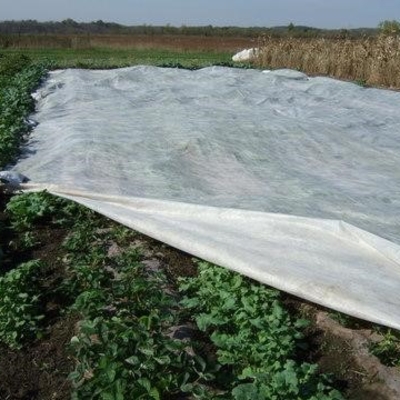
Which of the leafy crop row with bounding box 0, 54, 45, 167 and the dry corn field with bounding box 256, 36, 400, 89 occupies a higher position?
the leafy crop row with bounding box 0, 54, 45, 167

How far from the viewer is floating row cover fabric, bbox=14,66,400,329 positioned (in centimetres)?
412

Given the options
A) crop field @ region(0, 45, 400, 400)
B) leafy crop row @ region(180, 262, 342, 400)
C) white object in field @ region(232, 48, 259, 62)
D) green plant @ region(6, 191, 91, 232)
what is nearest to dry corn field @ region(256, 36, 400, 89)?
white object in field @ region(232, 48, 259, 62)

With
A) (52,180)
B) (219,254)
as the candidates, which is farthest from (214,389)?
(52,180)

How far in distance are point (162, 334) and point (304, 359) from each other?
0.82 meters

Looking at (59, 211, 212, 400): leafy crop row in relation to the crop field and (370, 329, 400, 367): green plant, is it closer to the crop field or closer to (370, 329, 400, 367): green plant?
the crop field

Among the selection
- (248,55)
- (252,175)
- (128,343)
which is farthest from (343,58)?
(128,343)

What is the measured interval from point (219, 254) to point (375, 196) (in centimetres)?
186

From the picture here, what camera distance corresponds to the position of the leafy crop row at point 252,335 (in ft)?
9.32

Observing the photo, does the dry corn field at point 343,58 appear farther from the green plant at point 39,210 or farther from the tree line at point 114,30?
the tree line at point 114,30

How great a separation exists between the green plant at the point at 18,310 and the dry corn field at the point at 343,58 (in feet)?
42.6

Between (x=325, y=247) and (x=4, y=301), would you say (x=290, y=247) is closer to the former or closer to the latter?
(x=325, y=247)

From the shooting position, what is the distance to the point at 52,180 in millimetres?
6109

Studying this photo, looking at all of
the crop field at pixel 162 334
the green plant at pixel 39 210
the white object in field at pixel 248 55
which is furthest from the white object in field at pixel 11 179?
the white object in field at pixel 248 55

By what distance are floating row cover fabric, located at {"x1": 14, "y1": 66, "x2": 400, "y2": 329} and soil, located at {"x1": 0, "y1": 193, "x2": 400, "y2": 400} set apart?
18 cm
